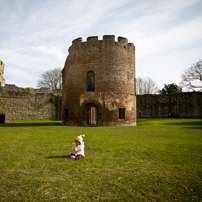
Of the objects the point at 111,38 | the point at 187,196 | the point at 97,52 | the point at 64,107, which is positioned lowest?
the point at 187,196

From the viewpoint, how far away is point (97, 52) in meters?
17.8

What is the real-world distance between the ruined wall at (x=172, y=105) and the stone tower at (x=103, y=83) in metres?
16.3

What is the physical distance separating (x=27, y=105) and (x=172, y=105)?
2528cm

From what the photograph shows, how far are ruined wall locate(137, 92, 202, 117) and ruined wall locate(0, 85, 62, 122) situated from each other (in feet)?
53.3

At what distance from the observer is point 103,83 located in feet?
57.4

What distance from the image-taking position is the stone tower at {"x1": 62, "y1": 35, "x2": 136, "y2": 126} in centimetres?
1738

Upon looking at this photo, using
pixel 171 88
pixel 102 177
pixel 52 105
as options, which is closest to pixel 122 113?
pixel 102 177

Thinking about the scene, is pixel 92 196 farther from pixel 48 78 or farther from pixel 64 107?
pixel 48 78

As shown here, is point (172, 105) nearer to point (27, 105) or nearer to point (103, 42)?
point (103, 42)

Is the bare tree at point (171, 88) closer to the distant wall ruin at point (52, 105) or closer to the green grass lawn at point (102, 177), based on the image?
the distant wall ruin at point (52, 105)

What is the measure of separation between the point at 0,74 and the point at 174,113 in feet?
108

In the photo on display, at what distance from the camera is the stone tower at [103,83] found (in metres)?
17.4

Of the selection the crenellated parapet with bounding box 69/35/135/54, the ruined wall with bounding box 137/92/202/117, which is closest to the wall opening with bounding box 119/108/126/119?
the crenellated parapet with bounding box 69/35/135/54

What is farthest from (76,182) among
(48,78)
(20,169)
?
(48,78)
